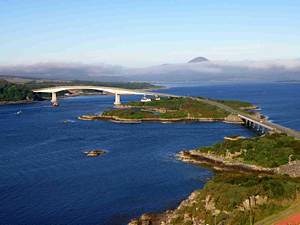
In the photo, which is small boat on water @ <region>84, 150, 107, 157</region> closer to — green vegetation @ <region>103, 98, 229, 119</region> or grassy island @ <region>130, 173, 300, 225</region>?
grassy island @ <region>130, 173, 300, 225</region>

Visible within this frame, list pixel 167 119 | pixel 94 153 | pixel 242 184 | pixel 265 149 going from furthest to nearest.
Result: pixel 167 119, pixel 94 153, pixel 265 149, pixel 242 184

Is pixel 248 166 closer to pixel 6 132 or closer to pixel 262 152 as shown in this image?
pixel 262 152

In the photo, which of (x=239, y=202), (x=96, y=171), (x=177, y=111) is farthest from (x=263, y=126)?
(x=239, y=202)

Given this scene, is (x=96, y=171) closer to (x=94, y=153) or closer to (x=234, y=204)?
(x=94, y=153)

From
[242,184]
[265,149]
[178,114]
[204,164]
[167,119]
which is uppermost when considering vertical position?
[242,184]

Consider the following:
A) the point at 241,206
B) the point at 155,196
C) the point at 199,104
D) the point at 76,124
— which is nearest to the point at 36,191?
the point at 155,196

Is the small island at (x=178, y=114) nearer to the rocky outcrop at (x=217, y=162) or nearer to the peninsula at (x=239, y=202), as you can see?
the rocky outcrop at (x=217, y=162)

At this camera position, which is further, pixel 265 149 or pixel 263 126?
pixel 263 126
